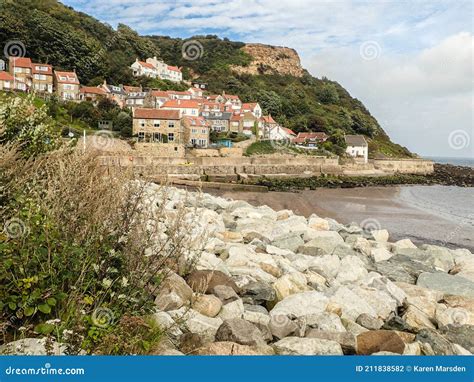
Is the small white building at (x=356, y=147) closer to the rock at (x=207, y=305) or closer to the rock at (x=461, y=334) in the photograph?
the rock at (x=461, y=334)

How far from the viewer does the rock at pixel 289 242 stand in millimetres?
10214

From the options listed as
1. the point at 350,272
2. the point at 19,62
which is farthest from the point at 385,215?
the point at 19,62

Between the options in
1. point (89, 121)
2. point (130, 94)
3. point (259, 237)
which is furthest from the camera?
point (130, 94)

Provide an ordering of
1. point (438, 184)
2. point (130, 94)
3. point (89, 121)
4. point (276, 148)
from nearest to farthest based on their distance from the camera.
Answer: point (89, 121) → point (438, 184) → point (276, 148) → point (130, 94)

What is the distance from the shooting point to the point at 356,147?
70.6m

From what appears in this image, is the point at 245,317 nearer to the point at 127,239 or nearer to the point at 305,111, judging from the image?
the point at 127,239

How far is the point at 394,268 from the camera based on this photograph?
31.1 ft

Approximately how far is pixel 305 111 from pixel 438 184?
1620 inches

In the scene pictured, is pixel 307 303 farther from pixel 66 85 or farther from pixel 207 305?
pixel 66 85

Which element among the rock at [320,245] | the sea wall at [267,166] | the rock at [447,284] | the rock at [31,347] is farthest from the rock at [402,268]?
the sea wall at [267,166]

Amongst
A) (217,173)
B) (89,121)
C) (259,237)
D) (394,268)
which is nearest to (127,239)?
(259,237)

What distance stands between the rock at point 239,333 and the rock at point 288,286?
79.6 inches

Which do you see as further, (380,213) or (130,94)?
(130,94)

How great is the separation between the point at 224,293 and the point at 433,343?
2.66 metres
